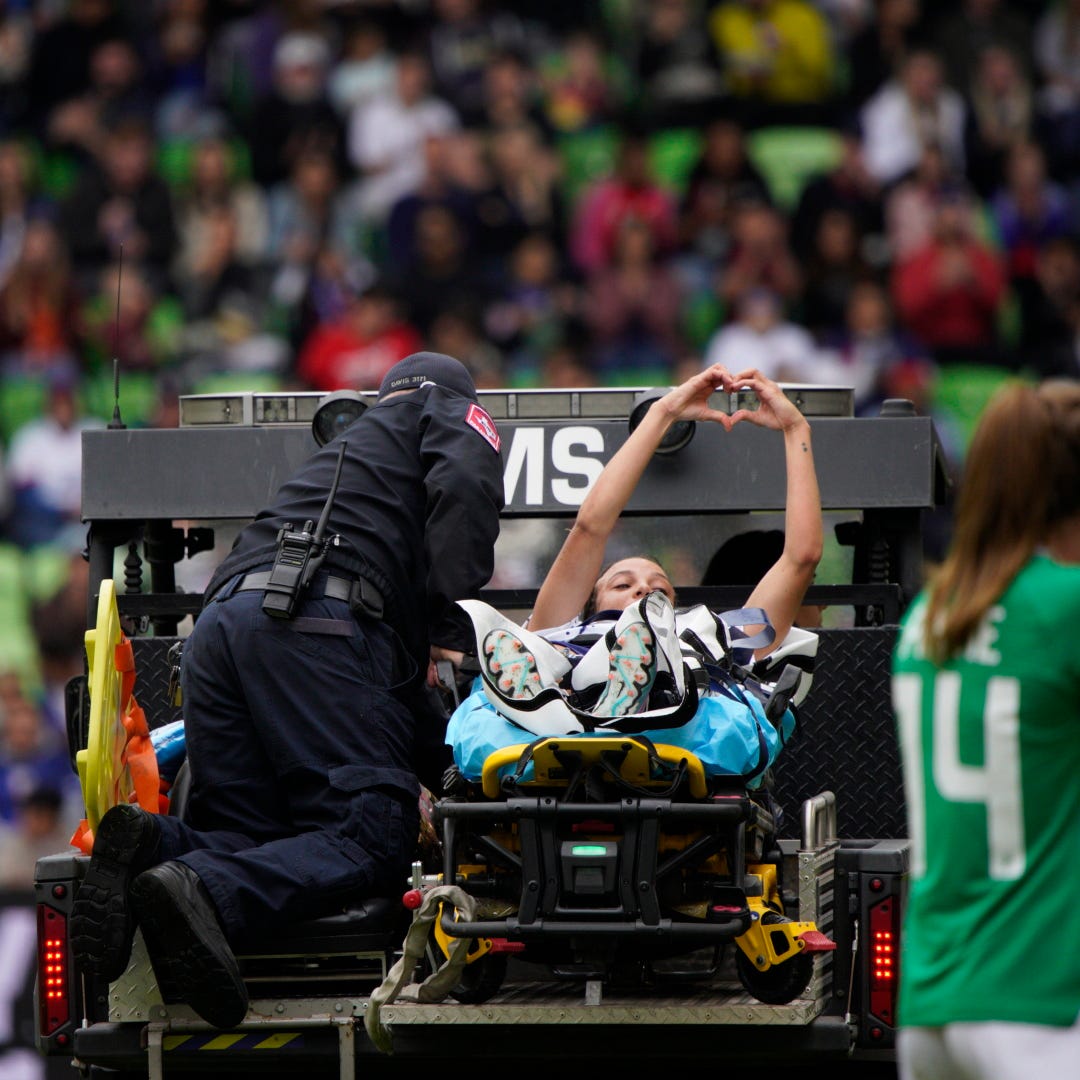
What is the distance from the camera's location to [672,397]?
509 centimetres

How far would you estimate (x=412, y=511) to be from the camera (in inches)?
193

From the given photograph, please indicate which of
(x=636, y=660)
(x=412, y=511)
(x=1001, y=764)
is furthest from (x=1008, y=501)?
(x=412, y=511)

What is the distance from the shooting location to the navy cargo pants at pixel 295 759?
4371 millimetres

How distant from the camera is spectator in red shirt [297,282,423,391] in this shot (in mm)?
10602

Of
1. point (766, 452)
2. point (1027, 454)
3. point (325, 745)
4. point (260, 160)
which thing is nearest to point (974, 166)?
point (260, 160)

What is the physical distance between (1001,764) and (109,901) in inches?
86.9

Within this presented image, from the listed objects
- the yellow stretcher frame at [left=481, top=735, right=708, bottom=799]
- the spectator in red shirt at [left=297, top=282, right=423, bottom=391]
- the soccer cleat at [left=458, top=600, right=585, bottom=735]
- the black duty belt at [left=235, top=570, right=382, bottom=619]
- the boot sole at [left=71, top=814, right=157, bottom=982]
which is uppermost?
the spectator in red shirt at [left=297, top=282, right=423, bottom=391]

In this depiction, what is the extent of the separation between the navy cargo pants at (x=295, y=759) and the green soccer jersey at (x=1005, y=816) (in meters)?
1.96

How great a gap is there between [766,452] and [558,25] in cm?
727

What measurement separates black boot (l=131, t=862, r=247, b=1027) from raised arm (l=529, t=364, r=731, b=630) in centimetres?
120

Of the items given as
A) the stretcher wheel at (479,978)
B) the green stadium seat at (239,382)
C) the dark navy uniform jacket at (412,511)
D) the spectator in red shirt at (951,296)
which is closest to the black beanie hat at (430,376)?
the dark navy uniform jacket at (412,511)

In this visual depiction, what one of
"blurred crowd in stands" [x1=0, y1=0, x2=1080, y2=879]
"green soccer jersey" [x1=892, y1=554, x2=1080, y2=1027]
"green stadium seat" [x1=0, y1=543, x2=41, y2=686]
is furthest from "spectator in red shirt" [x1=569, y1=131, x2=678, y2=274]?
"green soccer jersey" [x1=892, y1=554, x2=1080, y2=1027]

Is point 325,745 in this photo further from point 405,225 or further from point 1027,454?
point 405,225

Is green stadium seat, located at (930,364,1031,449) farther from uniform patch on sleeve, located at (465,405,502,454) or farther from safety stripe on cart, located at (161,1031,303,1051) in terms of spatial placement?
safety stripe on cart, located at (161,1031,303,1051)
